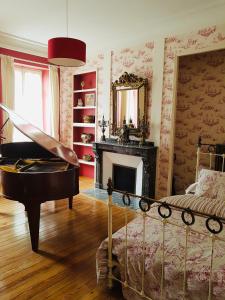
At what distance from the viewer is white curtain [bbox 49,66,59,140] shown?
217 inches

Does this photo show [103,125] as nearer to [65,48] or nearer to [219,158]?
[219,158]

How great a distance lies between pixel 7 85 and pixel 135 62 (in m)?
2.61

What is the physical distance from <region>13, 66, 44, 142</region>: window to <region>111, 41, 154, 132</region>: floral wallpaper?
203 cm

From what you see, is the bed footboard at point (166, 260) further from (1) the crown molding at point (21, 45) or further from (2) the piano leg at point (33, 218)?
(1) the crown molding at point (21, 45)

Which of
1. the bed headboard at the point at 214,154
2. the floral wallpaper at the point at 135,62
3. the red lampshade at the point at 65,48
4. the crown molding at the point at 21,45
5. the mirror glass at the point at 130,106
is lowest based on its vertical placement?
the bed headboard at the point at 214,154

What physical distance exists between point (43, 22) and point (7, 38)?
1.22 m

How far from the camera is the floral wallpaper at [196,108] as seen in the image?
3914 mm

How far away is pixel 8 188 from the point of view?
2.47 m

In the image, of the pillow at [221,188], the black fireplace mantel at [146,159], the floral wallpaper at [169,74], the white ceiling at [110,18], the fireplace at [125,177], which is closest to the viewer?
the pillow at [221,188]

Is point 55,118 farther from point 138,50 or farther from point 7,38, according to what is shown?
point 138,50

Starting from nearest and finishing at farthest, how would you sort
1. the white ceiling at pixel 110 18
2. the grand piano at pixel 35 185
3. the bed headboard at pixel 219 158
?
the grand piano at pixel 35 185
the white ceiling at pixel 110 18
the bed headboard at pixel 219 158

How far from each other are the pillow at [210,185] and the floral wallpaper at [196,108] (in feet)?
4.90

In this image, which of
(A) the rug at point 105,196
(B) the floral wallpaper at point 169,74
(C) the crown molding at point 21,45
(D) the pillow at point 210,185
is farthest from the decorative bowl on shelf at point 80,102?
(D) the pillow at point 210,185

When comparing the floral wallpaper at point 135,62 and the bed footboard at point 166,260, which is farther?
the floral wallpaper at point 135,62
